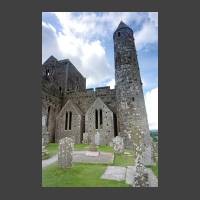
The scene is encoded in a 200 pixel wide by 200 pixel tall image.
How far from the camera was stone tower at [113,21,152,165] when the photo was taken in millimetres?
17000

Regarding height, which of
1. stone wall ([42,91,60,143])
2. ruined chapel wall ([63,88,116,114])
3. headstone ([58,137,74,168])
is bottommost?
headstone ([58,137,74,168])

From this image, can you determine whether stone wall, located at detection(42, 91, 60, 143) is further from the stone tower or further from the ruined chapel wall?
the stone tower

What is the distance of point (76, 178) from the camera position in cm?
694

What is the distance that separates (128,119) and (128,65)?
563 cm

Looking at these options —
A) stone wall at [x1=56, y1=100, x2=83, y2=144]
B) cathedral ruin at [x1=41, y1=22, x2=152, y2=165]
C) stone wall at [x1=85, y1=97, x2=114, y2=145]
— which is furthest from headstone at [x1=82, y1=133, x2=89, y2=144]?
stone wall at [x1=56, y1=100, x2=83, y2=144]

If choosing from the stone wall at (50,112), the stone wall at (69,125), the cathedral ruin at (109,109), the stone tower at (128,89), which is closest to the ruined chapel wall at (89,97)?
the cathedral ruin at (109,109)

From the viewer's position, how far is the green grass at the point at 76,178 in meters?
6.32

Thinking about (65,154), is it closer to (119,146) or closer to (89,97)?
(119,146)

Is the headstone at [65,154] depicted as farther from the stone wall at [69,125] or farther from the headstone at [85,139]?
the stone wall at [69,125]

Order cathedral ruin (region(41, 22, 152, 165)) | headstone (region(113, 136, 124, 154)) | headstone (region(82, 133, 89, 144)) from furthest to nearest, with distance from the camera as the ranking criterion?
headstone (region(82, 133, 89, 144)), cathedral ruin (region(41, 22, 152, 165)), headstone (region(113, 136, 124, 154))

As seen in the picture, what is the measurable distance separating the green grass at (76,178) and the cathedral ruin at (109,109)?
8.26 m

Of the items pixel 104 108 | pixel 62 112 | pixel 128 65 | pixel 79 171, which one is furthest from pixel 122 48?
pixel 79 171

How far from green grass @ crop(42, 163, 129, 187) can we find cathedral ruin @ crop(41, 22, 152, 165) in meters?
8.26

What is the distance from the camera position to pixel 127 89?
18.0 m
